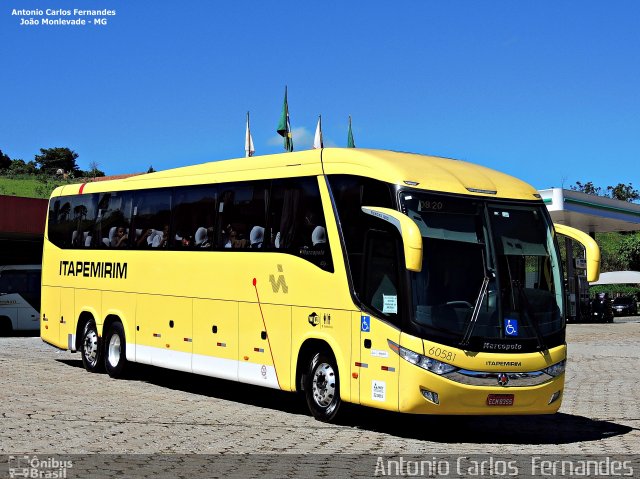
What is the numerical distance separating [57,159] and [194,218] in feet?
335

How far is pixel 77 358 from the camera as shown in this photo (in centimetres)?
2347

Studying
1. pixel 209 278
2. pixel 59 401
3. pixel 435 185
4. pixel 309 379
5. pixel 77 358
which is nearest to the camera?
pixel 435 185

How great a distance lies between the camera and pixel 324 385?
44.8ft

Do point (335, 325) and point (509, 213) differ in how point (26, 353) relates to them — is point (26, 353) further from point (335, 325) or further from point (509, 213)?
point (509, 213)

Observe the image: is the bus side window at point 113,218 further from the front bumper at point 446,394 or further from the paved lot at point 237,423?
the front bumper at point 446,394

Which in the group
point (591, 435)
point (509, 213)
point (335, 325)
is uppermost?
point (509, 213)

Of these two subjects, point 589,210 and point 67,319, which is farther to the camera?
point 589,210

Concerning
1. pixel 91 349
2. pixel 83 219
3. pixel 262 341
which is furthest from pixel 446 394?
pixel 83 219

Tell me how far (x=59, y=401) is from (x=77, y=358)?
8.54 metres

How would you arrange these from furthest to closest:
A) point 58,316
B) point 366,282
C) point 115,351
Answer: point 58,316 → point 115,351 → point 366,282

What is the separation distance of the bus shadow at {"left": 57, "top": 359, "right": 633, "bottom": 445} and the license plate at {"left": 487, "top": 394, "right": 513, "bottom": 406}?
1.59 feet

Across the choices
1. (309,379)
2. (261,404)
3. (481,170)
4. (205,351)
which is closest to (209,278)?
(205,351)

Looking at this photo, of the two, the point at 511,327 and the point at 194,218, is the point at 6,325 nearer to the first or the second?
the point at 194,218

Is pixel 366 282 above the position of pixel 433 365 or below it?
above
